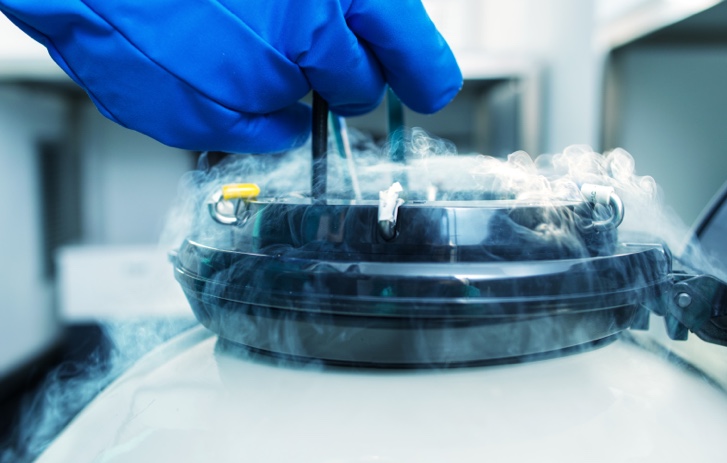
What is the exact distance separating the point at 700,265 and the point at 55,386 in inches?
18.1

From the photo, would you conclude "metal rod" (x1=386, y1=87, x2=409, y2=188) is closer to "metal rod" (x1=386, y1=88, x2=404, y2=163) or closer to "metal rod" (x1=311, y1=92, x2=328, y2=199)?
"metal rod" (x1=386, y1=88, x2=404, y2=163)

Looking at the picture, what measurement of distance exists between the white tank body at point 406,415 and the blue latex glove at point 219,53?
0.46ft

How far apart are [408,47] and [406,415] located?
0.64 ft

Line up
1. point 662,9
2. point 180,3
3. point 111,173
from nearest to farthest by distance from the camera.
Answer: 1. point 180,3
2. point 662,9
3. point 111,173

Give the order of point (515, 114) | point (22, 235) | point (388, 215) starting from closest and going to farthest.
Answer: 1. point (388, 215)
2. point (515, 114)
3. point (22, 235)

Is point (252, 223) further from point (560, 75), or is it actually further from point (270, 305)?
point (560, 75)

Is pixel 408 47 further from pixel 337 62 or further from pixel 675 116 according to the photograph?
pixel 675 116

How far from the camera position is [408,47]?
29cm

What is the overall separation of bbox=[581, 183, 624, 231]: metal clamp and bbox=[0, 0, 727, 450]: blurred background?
116cm

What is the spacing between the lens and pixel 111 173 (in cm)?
192

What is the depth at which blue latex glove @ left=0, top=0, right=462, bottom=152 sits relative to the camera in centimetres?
23

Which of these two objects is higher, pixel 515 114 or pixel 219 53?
pixel 515 114

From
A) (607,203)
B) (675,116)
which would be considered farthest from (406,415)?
(675,116)

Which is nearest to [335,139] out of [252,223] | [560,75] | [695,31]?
[252,223]
